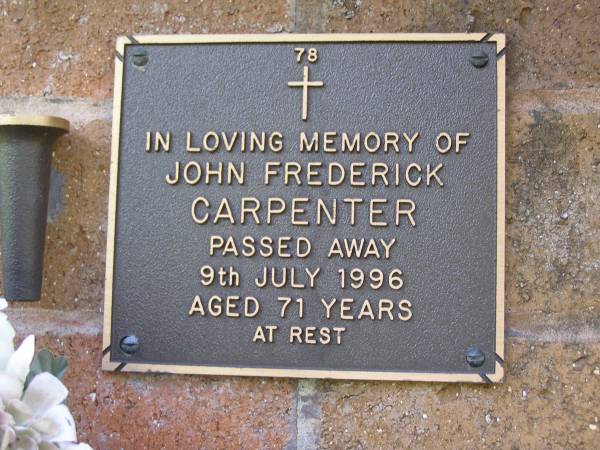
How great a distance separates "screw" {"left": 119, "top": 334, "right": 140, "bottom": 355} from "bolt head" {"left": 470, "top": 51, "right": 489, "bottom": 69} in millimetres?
1052

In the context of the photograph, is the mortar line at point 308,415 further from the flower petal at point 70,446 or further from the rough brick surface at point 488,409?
the flower petal at point 70,446

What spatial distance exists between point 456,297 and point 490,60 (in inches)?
22.7

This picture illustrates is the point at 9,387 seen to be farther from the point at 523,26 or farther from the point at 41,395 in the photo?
the point at 523,26

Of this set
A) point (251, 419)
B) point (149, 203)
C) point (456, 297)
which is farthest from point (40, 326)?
point (456, 297)

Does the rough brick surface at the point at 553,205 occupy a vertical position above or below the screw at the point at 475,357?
above

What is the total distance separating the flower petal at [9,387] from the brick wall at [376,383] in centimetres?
48

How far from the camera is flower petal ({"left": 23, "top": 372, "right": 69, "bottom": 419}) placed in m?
1.30

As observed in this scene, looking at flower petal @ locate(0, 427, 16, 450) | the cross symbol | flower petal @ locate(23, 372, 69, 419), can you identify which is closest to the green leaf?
flower petal @ locate(23, 372, 69, 419)

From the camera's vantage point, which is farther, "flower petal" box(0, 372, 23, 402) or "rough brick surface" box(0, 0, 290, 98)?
"rough brick surface" box(0, 0, 290, 98)

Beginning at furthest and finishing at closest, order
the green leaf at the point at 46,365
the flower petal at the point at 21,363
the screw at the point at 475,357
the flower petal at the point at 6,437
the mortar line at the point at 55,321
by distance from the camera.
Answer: the mortar line at the point at 55,321, the screw at the point at 475,357, the green leaf at the point at 46,365, the flower petal at the point at 21,363, the flower petal at the point at 6,437

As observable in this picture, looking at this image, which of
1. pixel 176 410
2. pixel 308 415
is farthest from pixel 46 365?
pixel 308 415

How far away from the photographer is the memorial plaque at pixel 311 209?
5.46 ft

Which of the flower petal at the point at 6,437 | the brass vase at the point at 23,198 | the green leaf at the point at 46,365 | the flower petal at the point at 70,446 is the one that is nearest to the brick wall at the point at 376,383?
the brass vase at the point at 23,198

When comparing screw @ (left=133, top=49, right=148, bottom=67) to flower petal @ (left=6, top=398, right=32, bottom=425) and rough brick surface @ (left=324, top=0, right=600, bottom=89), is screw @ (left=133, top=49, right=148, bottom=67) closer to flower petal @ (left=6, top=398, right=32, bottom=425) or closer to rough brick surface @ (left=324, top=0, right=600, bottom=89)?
rough brick surface @ (left=324, top=0, right=600, bottom=89)
